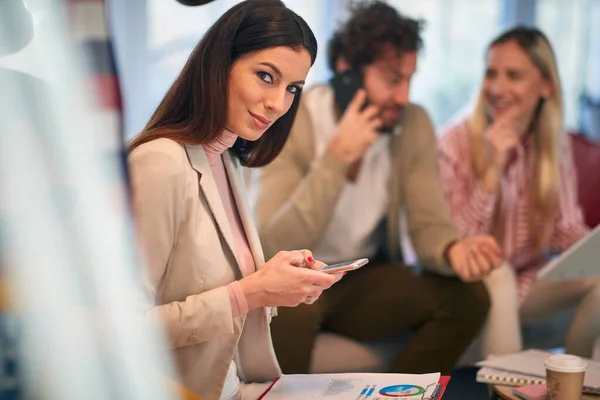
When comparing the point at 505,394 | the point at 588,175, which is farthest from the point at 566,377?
the point at 588,175

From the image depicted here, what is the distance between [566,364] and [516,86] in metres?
1.27

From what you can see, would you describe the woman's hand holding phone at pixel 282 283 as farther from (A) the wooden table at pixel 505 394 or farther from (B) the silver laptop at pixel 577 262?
(B) the silver laptop at pixel 577 262

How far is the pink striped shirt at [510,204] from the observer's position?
2262mm

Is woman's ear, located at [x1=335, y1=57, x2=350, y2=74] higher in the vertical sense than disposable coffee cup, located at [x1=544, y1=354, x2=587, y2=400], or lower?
higher

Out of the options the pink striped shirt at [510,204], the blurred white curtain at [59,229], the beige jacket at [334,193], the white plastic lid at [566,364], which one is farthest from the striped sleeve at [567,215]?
the blurred white curtain at [59,229]

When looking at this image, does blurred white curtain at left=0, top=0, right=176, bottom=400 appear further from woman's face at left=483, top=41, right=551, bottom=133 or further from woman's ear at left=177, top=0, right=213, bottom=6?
woman's face at left=483, top=41, right=551, bottom=133

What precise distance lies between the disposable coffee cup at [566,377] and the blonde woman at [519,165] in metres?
0.98

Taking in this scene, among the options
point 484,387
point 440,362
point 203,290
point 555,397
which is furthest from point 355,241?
point 203,290

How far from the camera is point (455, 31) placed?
9.83 feet

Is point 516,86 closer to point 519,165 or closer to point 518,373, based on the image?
point 519,165

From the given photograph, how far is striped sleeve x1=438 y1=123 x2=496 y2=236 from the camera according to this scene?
226cm

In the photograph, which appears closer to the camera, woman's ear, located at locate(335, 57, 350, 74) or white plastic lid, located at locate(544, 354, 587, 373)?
white plastic lid, located at locate(544, 354, 587, 373)

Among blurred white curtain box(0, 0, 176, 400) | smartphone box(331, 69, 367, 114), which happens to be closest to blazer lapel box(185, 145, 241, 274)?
blurred white curtain box(0, 0, 176, 400)

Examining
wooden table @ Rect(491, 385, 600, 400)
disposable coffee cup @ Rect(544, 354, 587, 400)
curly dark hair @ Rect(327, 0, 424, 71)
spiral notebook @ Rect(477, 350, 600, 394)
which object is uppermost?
curly dark hair @ Rect(327, 0, 424, 71)
